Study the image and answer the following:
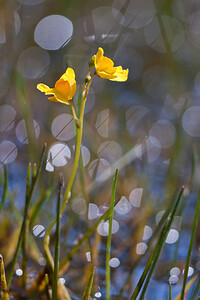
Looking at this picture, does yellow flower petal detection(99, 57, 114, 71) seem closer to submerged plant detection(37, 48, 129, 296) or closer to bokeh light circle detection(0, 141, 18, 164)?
submerged plant detection(37, 48, 129, 296)

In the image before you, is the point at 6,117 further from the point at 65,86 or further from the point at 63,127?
the point at 65,86

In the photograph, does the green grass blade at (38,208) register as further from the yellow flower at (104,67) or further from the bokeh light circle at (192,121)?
the bokeh light circle at (192,121)

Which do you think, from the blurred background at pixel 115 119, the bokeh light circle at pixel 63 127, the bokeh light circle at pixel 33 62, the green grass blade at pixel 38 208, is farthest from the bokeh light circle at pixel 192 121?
the green grass blade at pixel 38 208

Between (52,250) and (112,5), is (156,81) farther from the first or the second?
(52,250)

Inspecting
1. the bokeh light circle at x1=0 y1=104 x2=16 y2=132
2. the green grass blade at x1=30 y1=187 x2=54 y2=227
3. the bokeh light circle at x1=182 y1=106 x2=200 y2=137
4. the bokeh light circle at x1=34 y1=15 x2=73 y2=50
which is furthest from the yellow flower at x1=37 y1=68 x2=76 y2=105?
the bokeh light circle at x1=34 y1=15 x2=73 y2=50

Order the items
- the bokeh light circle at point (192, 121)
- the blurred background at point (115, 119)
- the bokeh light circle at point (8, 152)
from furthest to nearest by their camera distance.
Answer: the bokeh light circle at point (192, 121) → the bokeh light circle at point (8, 152) → the blurred background at point (115, 119)

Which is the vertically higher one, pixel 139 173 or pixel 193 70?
pixel 139 173

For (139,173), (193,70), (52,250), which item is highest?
(52,250)

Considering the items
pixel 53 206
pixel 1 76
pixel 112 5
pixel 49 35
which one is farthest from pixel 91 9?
pixel 53 206
